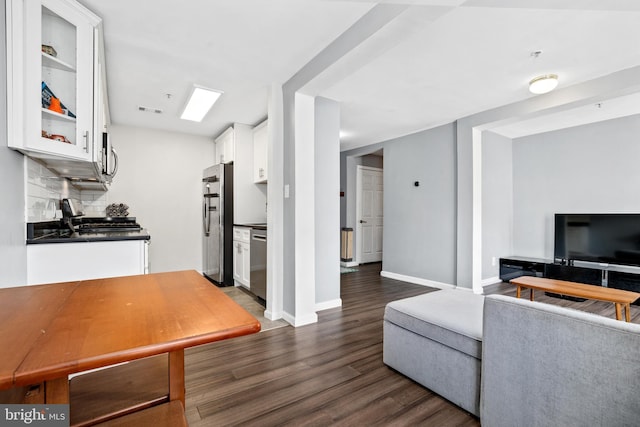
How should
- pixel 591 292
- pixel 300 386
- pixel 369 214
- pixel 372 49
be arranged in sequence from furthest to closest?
pixel 369 214 < pixel 591 292 < pixel 372 49 < pixel 300 386

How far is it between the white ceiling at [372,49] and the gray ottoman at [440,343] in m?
1.74

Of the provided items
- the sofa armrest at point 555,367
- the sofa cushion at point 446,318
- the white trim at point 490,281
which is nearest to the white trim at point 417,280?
the white trim at point 490,281

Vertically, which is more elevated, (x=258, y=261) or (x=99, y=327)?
(x=99, y=327)

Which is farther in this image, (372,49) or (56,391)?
(372,49)

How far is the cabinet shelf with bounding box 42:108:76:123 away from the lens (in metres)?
1.69

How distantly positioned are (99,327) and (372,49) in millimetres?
2144

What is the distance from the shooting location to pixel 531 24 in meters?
2.09

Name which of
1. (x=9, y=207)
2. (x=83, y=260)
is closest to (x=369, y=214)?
(x=83, y=260)

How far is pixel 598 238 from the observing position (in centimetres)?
396

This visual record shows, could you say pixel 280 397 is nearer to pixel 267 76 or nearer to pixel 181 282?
pixel 181 282

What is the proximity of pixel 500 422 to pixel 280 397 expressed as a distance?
1.12m

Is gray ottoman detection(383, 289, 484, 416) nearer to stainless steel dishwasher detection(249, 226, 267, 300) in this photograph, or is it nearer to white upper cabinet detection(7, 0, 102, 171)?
stainless steel dishwasher detection(249, 226, 267, 300)

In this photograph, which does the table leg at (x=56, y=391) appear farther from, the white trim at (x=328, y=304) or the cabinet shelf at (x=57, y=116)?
the white trim at (x=328, y=304)

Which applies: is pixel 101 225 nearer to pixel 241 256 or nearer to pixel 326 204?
pixel 241 256
